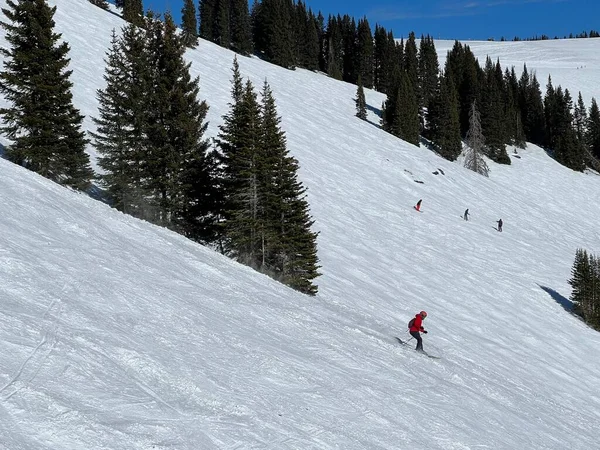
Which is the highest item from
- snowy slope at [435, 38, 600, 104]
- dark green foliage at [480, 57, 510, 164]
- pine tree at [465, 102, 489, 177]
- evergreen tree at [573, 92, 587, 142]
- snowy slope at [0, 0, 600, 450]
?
snowy slope at [435, 38, 600, 104]

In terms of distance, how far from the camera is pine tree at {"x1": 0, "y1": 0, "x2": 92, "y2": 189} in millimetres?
21578

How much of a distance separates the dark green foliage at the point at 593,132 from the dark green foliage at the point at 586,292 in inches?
3295

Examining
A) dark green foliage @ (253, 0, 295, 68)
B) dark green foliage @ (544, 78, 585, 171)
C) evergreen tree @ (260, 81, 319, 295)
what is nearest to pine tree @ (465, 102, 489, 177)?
dark green foliage @ (544, 78, 585, 171)

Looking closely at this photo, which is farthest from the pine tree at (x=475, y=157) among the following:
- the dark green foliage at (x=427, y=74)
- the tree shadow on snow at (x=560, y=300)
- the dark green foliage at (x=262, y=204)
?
the dark green foliage at (x=262, y=204)

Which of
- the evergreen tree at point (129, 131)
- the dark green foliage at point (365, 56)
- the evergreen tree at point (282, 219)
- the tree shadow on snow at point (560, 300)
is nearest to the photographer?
the evergreen tree at point (282, 219)

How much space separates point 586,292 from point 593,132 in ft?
298

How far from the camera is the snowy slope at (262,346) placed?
8.25 metres

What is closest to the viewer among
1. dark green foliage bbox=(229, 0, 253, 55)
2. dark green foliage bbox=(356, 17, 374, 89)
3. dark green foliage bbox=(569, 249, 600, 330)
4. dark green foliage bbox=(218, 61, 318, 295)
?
dark green foliage bbox=(218, 61, 318, 295)

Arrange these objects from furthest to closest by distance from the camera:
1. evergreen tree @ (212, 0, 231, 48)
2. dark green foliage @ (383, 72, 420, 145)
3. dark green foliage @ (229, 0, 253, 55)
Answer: evergreen tree @ (212, 0, 231, 48) → dark green foliage @ (229, 0, 253, 55) → dark green foliage @ (383, 72, 420, 145)

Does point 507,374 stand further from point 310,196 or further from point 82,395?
point 310,196

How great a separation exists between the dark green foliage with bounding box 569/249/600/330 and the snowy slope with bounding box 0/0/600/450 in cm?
114

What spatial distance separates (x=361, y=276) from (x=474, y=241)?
1605 centimetres

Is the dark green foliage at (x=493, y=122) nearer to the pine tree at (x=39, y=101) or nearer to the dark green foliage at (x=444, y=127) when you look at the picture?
the dark green foliage at (x=444, y=127)

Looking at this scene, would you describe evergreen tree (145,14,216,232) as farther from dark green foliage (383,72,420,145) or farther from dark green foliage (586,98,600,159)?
dark green foliage (586,98,600,159)
